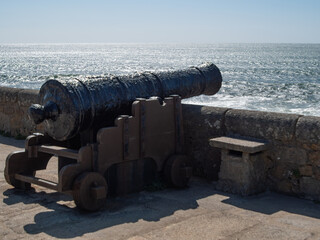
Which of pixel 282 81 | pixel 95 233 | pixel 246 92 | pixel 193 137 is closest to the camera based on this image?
pixel 95 233

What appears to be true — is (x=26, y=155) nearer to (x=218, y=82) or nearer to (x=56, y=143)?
(x=56, y=143)

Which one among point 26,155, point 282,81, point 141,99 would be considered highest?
point 141,99

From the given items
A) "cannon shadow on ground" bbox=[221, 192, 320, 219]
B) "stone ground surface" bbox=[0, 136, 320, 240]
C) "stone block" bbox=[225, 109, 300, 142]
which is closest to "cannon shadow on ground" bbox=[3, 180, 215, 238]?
"stone ground surface" bbox=[0, 136, 320, 240]

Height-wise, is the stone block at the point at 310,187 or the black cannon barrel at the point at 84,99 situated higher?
the black cannon barrel at the point at 84,99

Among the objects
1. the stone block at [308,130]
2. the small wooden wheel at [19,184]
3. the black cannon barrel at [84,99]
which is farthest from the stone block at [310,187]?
the small wooden wheel at [19,184]

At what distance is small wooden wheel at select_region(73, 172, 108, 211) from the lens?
476 centimetres

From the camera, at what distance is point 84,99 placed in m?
5.02

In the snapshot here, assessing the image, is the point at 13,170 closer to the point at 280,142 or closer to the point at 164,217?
the point at 164,217

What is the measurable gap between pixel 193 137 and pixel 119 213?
184 cm

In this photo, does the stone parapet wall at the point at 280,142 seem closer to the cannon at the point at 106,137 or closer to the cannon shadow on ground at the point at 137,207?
the cannon shadow on ground at the point at 137,207

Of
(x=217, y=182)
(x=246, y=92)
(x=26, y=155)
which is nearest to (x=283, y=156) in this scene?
(x=217, y=182)

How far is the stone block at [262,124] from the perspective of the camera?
545 centimetres

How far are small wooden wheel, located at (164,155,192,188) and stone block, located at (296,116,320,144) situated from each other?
1198 millimetres

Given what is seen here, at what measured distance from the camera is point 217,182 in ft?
18.7
